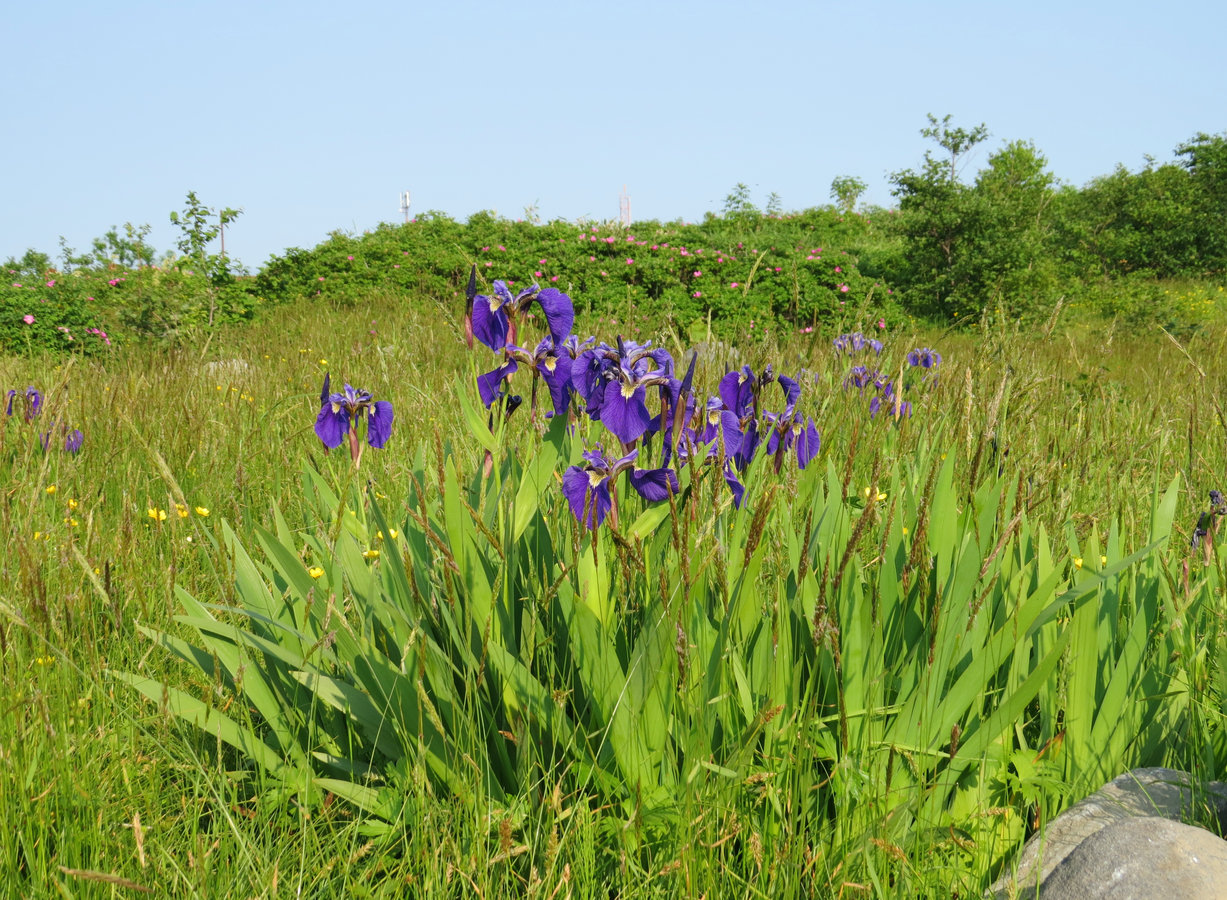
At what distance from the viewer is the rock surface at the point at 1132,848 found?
123 cm

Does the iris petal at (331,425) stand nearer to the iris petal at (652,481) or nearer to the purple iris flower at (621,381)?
the purple iris flower at (621,381)

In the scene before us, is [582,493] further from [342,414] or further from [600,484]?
[342,414]

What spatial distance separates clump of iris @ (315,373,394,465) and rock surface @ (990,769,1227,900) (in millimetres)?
1928

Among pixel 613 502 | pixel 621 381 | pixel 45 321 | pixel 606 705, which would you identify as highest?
pixel 45 321

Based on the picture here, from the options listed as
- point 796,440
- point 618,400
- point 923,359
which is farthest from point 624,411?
point 923,359

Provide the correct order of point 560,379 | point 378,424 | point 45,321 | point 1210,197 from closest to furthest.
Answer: point 560,379 < point 378,424 < point 45,321 < point 1210,197

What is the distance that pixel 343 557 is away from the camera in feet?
5.70

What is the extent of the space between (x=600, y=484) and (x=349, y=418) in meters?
1.29

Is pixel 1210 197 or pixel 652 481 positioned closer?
pixel 652 481

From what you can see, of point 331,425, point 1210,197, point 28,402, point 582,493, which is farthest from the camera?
point 1210,197

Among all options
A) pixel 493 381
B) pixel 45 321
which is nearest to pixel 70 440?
pixel 493 381

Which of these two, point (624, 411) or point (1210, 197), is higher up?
point (1210, 197)

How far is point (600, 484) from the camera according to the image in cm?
161

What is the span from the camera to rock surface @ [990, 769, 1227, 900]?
1.23m
